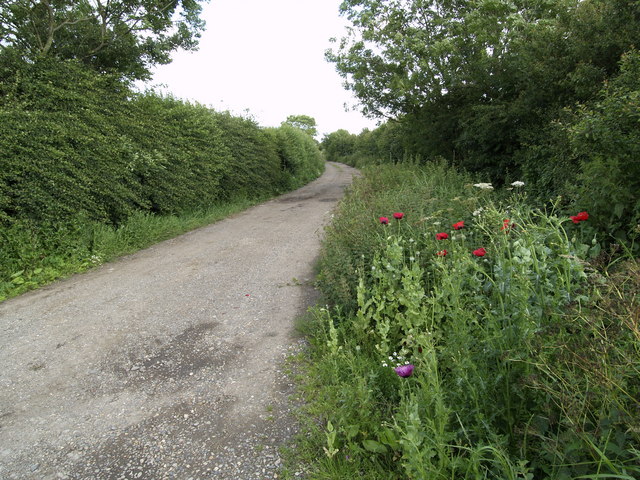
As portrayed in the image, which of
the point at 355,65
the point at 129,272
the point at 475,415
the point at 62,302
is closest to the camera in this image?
the point at 475,415

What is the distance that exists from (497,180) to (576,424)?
815cm

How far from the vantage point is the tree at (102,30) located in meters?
8.10

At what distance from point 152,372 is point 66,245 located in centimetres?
398

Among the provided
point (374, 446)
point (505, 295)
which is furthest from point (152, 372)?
point (505, 295)

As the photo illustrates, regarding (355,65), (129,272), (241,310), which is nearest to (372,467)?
(241,310)

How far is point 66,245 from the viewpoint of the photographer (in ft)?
18.9

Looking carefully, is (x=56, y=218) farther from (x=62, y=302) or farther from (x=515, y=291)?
(x=515, y=291)

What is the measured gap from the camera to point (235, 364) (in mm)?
3143

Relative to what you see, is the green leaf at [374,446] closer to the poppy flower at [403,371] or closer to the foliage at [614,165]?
the poppy flower at [403,371]

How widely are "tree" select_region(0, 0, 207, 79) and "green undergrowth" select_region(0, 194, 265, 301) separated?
3.58 metres

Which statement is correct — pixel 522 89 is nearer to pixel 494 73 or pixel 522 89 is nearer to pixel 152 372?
pixel 494 73

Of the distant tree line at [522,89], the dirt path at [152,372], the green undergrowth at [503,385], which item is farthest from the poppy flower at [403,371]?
the distant tree line at [522,89]

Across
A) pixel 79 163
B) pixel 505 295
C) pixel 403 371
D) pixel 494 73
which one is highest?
pixel 494 73

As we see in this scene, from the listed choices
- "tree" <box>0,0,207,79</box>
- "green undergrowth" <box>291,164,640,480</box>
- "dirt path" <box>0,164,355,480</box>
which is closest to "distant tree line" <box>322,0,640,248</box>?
"green undergrowth" <box>291,164,640,480</box>
